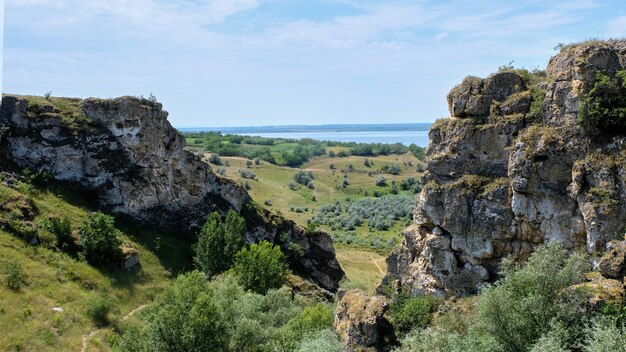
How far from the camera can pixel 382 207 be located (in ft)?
452

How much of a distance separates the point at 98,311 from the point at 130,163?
2248cm

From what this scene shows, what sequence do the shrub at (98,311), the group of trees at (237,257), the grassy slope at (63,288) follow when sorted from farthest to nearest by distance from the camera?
the group of trees at (237,257), the shrub at (98,311), the grassy slope at (63,288)

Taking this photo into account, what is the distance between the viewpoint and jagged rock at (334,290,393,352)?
80.9ft

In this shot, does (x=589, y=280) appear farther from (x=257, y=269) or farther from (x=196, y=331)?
(x=257, y=269)

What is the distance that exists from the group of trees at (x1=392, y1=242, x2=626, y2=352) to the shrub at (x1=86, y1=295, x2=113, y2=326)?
87.6ft

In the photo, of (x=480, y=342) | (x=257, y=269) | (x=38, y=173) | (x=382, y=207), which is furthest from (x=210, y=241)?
(x=382, y=207)

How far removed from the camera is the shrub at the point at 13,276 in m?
37.5

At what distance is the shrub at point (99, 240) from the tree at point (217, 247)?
8704mm

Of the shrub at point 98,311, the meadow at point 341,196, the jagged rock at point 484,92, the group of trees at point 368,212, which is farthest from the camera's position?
the group of trees at point 368,212

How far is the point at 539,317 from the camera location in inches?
889

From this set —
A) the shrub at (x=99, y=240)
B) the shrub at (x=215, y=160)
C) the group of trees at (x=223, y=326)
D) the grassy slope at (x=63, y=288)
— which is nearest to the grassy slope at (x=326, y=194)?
the shrub at (x=215, y=160)

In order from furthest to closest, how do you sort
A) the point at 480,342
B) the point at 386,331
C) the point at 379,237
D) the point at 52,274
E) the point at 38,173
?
the point at 379,237 → the point at 38,173 → the point at 52,274 → the point at 386,331 → the point at 480,342

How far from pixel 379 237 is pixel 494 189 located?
80285 millimetres

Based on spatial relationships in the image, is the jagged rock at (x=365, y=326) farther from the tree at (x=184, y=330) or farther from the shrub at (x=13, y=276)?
the shrub at (x=13, y=276)
